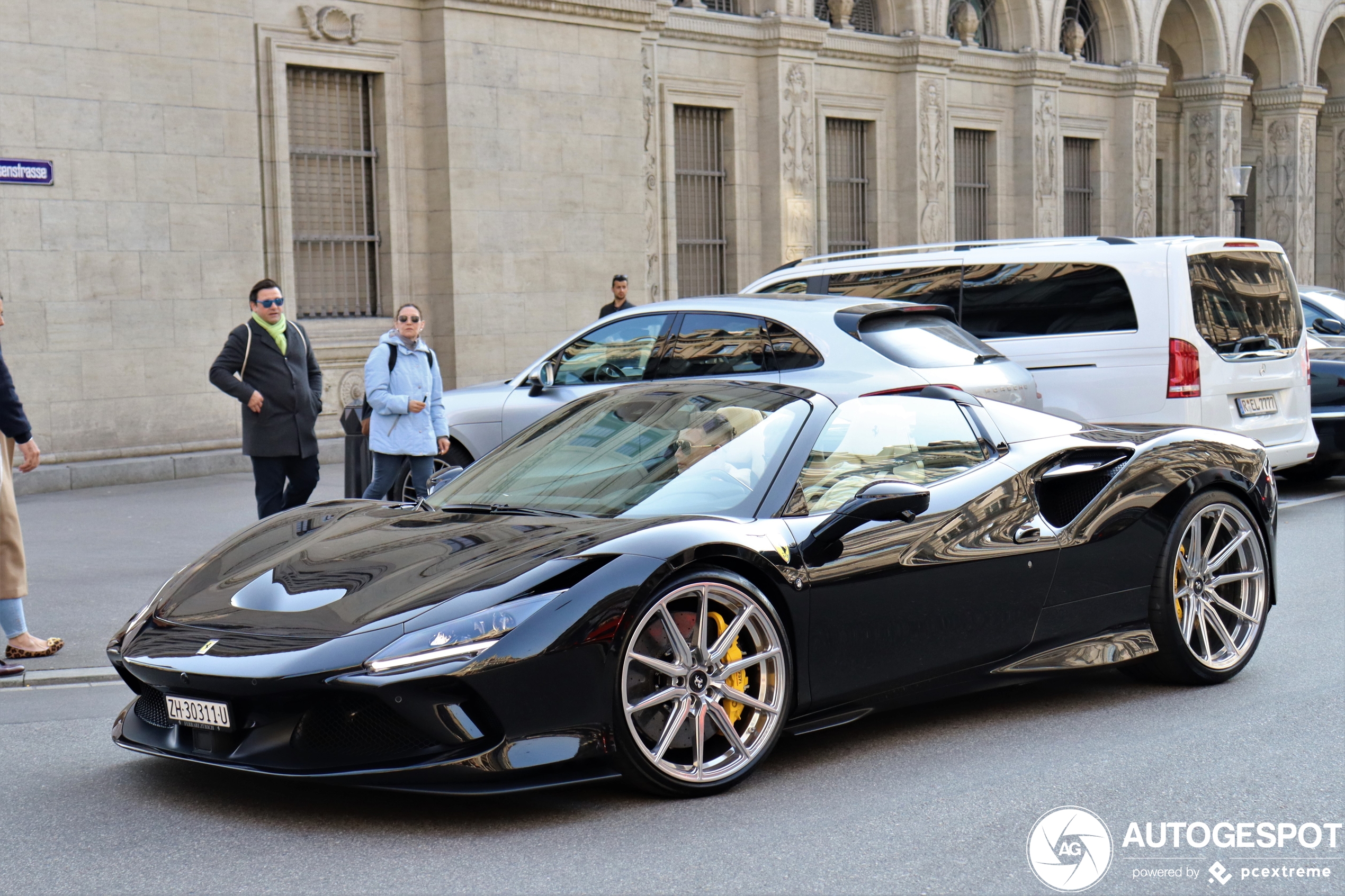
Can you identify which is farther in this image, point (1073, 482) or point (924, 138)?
point (924, 138)

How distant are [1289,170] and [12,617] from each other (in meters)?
32.5

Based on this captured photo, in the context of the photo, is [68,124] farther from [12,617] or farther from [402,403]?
[12,617]

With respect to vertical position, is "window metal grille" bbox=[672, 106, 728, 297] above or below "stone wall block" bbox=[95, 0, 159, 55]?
below

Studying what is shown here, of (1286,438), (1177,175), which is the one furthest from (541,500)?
(1177,175)

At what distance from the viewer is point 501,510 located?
5.47m

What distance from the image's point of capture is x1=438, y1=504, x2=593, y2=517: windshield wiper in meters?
5.30

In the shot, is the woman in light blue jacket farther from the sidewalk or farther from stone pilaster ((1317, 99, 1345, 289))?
stone pilaster ((1317, 99, 1345, 289))

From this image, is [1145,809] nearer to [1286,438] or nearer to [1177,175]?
[1286,438]

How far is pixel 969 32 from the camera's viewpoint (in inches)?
1008

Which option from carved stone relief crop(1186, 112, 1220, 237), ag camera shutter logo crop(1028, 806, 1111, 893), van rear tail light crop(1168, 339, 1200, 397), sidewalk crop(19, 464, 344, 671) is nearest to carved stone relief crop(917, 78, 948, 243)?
carved stone relief crop(1186, 112, 1220, 237)

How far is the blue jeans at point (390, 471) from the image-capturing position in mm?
10008

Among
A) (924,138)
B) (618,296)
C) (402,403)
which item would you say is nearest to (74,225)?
(618,296)

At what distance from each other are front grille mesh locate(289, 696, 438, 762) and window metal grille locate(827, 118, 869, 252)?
19323 mm

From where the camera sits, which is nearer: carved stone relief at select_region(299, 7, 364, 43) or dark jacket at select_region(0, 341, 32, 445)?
dark jacket at select_region(0, 341, 32, 445)
